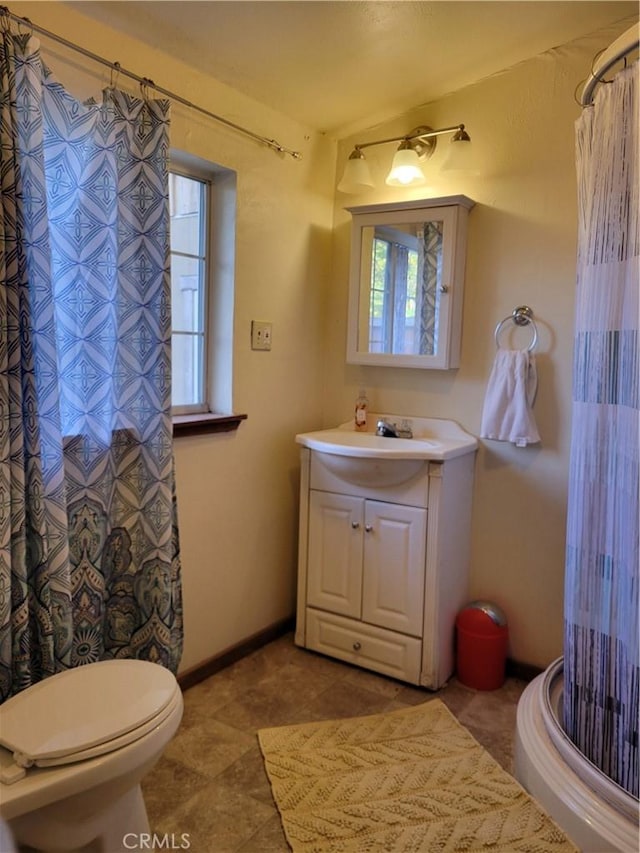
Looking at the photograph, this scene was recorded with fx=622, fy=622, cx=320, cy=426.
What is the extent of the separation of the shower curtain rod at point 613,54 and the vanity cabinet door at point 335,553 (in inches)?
58.9

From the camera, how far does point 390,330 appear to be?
2.61 m

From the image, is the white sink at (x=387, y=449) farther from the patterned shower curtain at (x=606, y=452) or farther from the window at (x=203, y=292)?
the patterned shower curtain at (x=606, y=452)

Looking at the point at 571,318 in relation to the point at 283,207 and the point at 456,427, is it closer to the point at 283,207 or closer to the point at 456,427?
the point at 456,427

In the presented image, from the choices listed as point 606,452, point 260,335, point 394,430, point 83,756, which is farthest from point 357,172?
point 83,756

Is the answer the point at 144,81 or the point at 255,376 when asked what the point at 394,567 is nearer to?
the point at 255,376

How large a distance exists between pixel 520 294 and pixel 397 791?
1735 millimetres

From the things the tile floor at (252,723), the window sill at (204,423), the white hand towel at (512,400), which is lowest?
the tile floor at (252,723)

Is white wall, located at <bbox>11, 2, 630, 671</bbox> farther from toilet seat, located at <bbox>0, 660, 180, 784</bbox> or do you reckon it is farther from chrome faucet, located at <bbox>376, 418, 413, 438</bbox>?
toilet seat, located at <bbox>0, 660, 180, 784</bbox>

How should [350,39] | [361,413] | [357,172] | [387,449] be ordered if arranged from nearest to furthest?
1. [350,39]
2. [387,449]
3. [357,172]
4. [361,413]

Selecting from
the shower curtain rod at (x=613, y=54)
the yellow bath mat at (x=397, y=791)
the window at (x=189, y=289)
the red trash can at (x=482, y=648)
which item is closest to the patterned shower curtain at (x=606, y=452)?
the shower curtain rod at (x=613, y=54)

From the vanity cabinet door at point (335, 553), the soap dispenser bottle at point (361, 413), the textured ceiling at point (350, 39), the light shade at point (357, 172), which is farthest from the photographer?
the soap dispenser bottle at point (361, 413)

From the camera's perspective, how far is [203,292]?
236 centimetres

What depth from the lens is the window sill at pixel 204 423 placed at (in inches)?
83.4

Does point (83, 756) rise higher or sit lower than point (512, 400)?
lower
